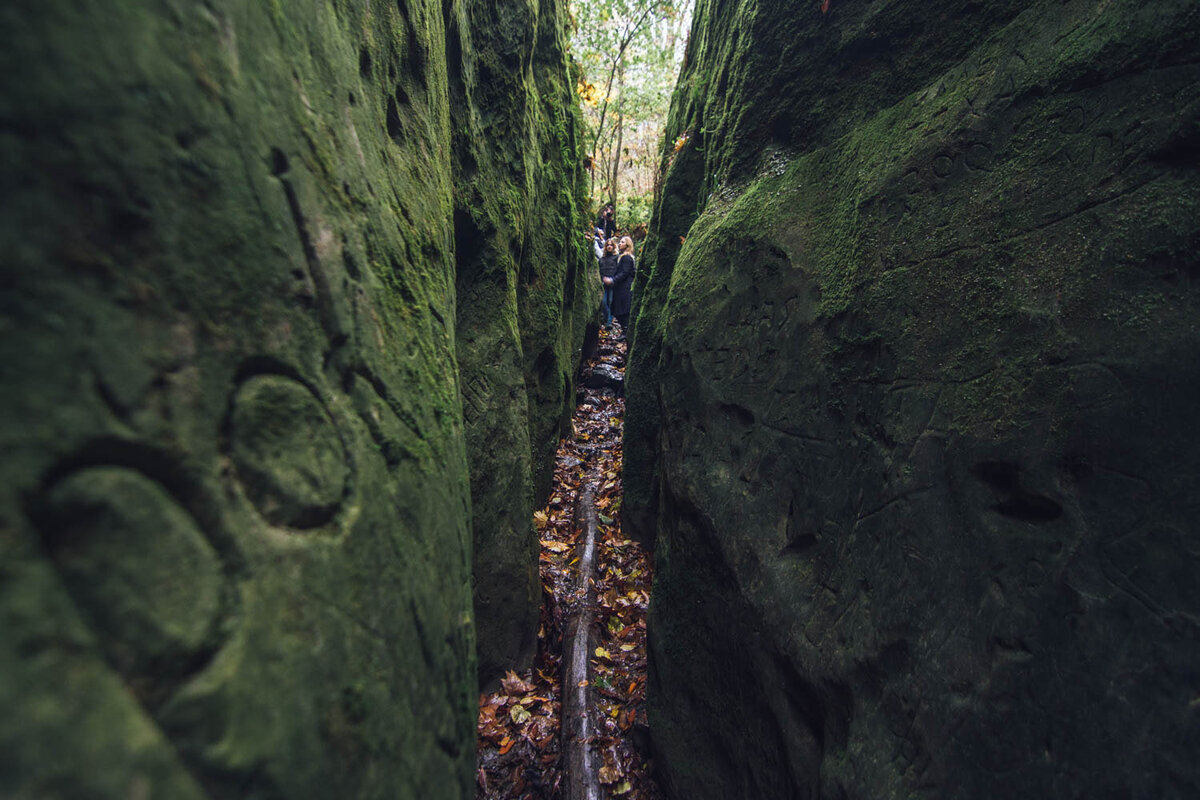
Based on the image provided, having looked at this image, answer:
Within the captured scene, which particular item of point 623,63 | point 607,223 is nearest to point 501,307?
point 607,223

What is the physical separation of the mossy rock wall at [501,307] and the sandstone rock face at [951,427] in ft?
4.28

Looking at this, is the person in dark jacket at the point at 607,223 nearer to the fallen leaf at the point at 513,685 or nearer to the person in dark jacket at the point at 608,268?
the person in dark jacket at the point at 608,268

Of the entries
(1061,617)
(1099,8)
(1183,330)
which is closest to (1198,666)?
(1061,617)

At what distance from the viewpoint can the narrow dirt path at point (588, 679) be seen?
3.56 meters

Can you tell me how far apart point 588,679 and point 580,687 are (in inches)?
4.8

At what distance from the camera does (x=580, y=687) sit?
401 cm

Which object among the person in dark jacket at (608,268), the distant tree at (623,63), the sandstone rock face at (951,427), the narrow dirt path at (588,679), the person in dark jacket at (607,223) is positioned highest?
the distant tree at (623,63)

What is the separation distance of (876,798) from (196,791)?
2.30m

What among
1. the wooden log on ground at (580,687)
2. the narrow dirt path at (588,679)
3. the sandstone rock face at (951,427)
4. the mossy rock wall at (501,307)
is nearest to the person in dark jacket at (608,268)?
the mossy rock wall at (501,307)

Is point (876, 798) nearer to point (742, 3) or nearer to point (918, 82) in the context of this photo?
point (918, 82)

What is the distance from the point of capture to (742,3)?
4566mm

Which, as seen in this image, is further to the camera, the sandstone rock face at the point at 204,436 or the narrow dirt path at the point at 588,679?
the narrow dirt path at the point at 588,679

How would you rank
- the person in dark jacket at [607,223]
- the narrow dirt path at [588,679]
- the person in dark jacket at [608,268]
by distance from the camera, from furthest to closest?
the person in dark jacket at [607,223], the person in dark jacket at [608,268], the narrow dirt path at [588,679]

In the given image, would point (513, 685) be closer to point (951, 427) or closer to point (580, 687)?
point (580, 687)
